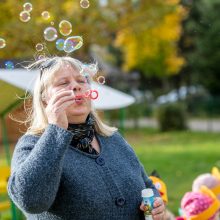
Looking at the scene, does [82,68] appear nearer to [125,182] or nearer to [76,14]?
[125,182]

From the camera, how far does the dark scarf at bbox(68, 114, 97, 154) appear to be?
2.07m

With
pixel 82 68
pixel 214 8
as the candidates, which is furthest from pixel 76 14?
pixel 214 8

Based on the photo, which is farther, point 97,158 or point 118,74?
point 118,74

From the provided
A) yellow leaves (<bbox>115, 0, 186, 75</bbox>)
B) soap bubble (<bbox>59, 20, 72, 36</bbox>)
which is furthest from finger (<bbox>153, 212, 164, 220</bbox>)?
yellow leaves (<bbox>115, 0, 186, 75</bbox>)

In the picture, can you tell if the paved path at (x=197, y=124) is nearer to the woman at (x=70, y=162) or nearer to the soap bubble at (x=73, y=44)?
the soap bubble at (x=73, y=44)

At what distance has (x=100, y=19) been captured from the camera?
507 inches

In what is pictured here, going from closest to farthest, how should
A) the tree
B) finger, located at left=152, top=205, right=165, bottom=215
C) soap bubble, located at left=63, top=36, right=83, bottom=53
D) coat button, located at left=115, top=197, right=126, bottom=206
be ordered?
coat button, located at left=115, top=197, right=126, bottom=206
finger, located at left=152, top=205, right=165, bottom=215
soap bubble, located at left=63, top=36, right=83, bottom=53
the tree

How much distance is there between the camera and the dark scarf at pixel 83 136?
2.07m

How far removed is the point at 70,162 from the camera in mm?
2025

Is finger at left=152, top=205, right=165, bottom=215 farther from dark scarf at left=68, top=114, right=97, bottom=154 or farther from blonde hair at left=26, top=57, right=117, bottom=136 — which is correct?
blonde hair at left=26, top=57, right=117, bottom=136

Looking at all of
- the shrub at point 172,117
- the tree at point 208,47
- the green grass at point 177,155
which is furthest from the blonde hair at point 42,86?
the tree at point 208,47

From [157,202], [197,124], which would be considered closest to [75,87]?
[157,202]

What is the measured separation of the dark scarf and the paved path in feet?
51.8

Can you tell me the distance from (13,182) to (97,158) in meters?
0.36
